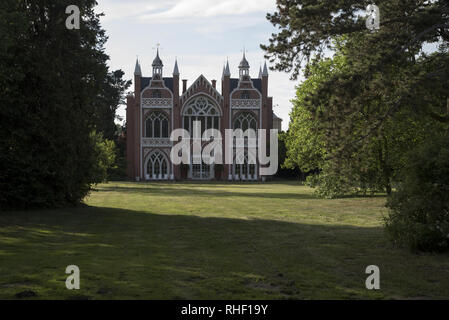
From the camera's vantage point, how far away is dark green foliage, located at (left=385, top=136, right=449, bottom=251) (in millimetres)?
9234

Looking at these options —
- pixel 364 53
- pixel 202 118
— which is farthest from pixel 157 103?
pixel 364 53

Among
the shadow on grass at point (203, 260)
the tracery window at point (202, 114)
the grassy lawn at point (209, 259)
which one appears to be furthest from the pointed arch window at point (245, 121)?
the shadow on grass at point (203, 260)

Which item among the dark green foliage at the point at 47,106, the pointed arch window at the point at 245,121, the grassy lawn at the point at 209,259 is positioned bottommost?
the grassy lawn at the point at 209,259

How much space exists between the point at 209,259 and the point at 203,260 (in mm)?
143

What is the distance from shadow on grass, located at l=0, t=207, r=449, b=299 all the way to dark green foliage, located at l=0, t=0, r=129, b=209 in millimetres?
3220

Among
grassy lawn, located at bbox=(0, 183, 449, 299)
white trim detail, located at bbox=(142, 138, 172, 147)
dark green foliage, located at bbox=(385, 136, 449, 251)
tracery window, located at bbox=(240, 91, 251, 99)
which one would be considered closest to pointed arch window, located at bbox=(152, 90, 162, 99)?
white trim detail, located at bbox=(142, 138, 172, 147)

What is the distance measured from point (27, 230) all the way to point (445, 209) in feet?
32.2

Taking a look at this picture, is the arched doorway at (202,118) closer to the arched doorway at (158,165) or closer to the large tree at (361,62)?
the arched doorway at (158,165)

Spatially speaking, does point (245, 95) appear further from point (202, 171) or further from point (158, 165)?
point (158, 165)

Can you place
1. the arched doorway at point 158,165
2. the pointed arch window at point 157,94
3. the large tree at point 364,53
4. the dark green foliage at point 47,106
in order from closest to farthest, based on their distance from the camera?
1. the large tree at point 364,53
2. the dark green foliage at point 47,106
3. the arched doorway at point 158,165
4. the pointed arch window at point 157,94

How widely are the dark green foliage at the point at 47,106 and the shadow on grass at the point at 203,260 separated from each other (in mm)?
3220

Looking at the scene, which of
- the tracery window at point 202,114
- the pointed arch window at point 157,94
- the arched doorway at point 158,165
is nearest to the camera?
the arched doorway at point 158,165

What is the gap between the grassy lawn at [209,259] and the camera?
252 inches
